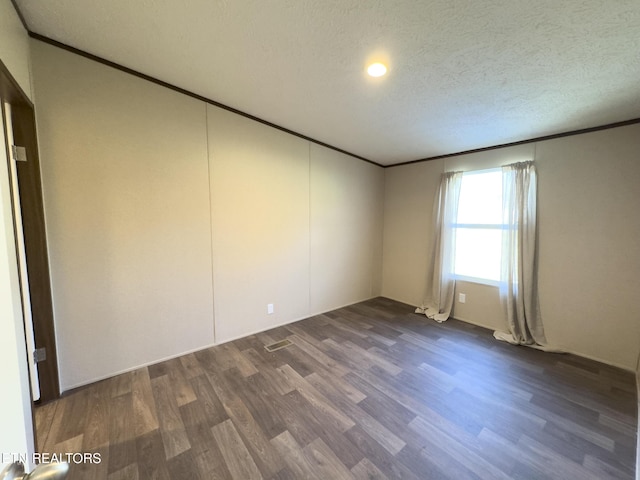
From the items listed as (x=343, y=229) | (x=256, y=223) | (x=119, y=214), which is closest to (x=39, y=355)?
(x=119, y=214)

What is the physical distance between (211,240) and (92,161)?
3.68 feet

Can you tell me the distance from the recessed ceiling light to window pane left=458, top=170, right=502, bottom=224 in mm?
2303

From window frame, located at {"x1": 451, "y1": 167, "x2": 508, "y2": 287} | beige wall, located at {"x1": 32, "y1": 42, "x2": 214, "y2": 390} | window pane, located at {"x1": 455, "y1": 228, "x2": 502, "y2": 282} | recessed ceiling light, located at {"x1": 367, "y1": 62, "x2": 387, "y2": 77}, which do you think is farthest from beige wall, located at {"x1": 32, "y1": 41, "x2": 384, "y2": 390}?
window pane, located at {"x1": 455, "y1": 228, "x2": 502, "y2": 282}

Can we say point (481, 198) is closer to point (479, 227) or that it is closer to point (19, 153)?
point (479, 227)

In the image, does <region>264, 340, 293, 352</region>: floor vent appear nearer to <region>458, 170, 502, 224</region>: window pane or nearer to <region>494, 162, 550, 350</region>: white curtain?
<region>494, 162, 550, 350</region>: white curtain

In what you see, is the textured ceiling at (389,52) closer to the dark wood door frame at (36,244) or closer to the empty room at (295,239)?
the empty room at (295,239)

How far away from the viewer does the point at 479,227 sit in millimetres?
3363

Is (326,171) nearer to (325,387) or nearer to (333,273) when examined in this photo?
(333,273)

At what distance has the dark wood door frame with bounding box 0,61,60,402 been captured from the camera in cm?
167

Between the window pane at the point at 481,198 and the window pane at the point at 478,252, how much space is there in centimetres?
17

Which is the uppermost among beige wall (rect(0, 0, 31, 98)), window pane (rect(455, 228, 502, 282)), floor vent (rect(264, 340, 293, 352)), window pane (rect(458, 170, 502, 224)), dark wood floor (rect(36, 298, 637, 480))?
beige wall (rect(0, 0, 31, 98))

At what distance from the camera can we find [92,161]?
1.95 metres

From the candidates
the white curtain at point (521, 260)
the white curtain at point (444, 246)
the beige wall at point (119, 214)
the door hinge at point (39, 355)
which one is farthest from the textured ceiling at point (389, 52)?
the door hinge at point (39, 355)

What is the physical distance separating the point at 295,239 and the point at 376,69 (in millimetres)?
2084
